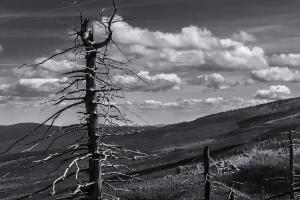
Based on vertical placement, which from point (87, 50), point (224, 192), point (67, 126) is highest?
point (87, 50)

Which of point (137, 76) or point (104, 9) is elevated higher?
point (104, 9)

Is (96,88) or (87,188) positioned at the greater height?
(96,88)

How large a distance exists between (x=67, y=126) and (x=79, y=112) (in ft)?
1.77

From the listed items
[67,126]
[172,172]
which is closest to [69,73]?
[67,126]

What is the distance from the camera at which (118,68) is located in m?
16.0

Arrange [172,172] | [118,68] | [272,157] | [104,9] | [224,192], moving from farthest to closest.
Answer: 1. [172,172]
2. [272,157]
3. [224,192]
4. [118,68]
5. [104,9]

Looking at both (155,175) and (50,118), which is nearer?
(50,118)

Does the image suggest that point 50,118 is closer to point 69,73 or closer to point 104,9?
point 69,73

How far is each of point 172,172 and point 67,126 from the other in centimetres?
14908

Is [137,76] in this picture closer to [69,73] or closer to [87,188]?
[69,73]

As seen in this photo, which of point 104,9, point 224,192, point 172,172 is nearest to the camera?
point 104,9

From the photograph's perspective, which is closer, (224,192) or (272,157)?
(224,192)

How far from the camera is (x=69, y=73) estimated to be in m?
15.8

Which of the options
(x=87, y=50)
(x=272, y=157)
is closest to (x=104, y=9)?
(x=87, y=50)
